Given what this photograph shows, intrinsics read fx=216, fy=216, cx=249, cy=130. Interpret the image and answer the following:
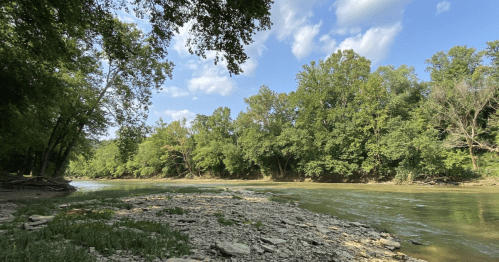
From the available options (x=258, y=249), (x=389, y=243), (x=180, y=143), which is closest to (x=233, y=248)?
(x=258, y=249)

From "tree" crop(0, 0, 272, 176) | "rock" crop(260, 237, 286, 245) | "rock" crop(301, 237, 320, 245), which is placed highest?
"tree" crop(0, 0, 272, 176)

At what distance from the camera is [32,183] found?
17.2 meters

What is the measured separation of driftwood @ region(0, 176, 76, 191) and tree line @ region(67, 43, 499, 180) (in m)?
5.27

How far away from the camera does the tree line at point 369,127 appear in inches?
1133

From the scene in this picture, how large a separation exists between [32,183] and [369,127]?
40136 mm

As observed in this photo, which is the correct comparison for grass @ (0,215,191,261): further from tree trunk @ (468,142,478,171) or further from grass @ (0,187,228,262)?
tree trunk @ (468,142,478,171)

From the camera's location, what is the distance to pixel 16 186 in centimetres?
1647

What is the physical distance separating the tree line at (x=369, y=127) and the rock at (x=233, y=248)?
1948 cm

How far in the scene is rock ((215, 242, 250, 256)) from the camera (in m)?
3.98

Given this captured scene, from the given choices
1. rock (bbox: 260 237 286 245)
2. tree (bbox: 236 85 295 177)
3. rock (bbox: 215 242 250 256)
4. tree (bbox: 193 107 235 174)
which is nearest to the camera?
rock (bbox: 215 242 250 256)

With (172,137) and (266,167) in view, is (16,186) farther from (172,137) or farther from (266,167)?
(172,137)

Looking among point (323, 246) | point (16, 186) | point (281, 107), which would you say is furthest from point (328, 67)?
point (16, 186)

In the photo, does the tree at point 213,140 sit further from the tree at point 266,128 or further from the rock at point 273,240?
the rock at point 273,240

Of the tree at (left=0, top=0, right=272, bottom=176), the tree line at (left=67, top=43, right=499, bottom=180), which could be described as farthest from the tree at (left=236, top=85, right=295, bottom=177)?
the tree at (left=0, top=0, right=272, bottom=176)
